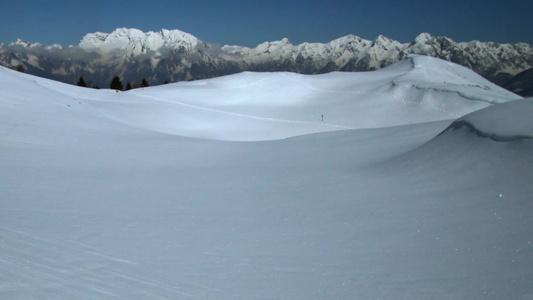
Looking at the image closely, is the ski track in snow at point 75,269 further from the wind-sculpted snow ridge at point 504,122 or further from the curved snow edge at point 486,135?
the wind-sculpted snow ridge at point 504,122

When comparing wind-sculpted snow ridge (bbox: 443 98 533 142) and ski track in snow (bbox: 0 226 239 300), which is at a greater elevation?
wind-sculpted snow ridge (bbox: 443 98 533 142)

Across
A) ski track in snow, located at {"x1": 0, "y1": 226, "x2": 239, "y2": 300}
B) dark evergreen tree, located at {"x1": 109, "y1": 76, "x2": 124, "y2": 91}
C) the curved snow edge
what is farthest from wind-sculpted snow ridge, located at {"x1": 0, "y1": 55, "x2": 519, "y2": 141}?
dark evergreen tree, located at {"x1": 109, "y1": 76, "x2": 124, "y2": 91}

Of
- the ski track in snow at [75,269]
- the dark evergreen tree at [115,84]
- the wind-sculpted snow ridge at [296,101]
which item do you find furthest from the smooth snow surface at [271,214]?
the dark evergreen tree at [115,84]

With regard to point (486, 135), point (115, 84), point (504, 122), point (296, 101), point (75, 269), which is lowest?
point (75, 269)

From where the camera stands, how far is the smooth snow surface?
362 cm

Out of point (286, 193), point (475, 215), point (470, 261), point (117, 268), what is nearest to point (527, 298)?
point (470, 261)

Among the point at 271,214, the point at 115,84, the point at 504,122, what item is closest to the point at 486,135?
the point at 504,122

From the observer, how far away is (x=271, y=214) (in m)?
5.88

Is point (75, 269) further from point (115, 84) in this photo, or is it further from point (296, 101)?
point (115, 84)

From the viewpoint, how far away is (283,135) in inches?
903

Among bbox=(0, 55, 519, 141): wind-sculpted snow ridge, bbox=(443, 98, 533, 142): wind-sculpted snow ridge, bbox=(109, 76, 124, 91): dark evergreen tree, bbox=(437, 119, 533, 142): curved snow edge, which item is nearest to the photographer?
bbox=(437, 119, 533, 142): curved snow edge

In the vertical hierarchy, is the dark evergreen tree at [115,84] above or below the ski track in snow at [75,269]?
above

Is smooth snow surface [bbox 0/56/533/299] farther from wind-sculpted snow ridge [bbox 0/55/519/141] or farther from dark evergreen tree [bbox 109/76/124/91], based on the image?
dark evergreen tree [bbox 109/76/124/91]

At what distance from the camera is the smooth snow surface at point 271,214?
142 inches
